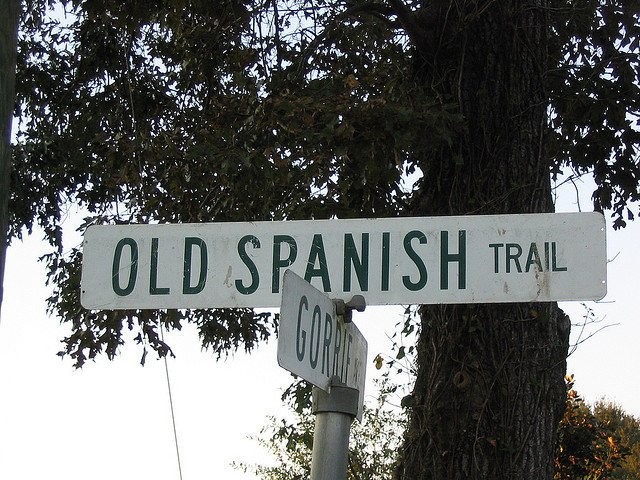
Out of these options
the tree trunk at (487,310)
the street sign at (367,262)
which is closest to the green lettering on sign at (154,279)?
the street sign at (367,262)

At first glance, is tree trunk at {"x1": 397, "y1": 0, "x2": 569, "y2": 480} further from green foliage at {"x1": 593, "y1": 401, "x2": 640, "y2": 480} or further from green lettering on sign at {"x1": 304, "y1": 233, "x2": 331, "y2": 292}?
green foliage at {"x1": 593, "y1": 401, "x2": 640, "y2": 480}

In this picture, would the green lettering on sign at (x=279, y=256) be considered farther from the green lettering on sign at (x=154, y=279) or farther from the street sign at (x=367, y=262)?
the green lettering on sign at (x=154, y=279)

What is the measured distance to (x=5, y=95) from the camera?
98.7 inches

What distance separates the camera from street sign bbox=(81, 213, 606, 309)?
2.76 metres

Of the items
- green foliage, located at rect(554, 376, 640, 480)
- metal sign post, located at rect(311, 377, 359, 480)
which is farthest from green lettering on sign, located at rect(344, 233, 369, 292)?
green foliage, located at rect(554, 376, 640, 480)

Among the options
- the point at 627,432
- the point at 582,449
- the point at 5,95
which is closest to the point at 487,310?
the point at 5,95

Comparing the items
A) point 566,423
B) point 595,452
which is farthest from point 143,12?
point 595,452

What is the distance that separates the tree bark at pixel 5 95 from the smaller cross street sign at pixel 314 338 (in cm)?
65

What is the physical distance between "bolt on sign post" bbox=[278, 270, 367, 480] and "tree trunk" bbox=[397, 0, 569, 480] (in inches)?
101

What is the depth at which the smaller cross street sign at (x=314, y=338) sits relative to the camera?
95.0 inches

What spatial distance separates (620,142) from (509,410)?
236 centimetres

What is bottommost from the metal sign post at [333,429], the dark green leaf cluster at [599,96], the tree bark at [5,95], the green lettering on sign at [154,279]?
the metal sign post at [333,429]

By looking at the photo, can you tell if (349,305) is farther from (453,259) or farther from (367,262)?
(453,259)

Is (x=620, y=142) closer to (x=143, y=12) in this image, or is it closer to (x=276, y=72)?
(x=276, y=72)
